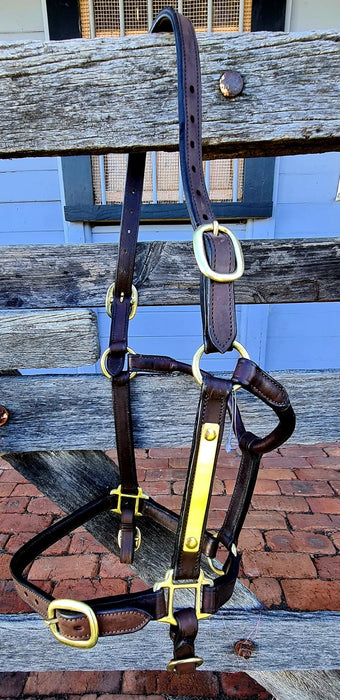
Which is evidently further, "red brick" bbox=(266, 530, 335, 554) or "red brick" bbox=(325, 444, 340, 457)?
"red brick" bbox=(325, 444, 340, 457)

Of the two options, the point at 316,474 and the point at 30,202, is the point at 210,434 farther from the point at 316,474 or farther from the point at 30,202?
the point at 30,202

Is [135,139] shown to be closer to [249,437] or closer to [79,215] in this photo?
[249,437]

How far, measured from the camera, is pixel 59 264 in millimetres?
1105

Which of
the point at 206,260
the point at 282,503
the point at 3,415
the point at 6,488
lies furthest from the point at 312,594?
the point at 6,488

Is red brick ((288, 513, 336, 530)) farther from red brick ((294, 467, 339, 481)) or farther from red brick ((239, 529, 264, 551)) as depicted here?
red brick ((294, 467, 339, 481))

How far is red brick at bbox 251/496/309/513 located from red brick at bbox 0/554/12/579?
151 centimetres

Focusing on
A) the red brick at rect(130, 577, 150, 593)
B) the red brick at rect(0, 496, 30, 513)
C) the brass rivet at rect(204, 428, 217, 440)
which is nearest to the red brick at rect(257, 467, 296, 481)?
the red brick at rect(130, 577, 150, 593)

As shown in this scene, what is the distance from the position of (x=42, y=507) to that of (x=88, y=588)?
31.4 inches

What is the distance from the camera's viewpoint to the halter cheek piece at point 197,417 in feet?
2.04

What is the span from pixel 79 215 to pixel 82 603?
2.88 meters

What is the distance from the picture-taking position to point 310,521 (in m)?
2.50

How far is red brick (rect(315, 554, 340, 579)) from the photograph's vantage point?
6.94 ft

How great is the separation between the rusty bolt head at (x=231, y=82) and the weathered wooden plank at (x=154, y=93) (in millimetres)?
10

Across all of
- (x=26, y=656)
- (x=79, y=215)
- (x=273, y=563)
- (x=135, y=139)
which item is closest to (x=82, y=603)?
(x=26, y=656)
